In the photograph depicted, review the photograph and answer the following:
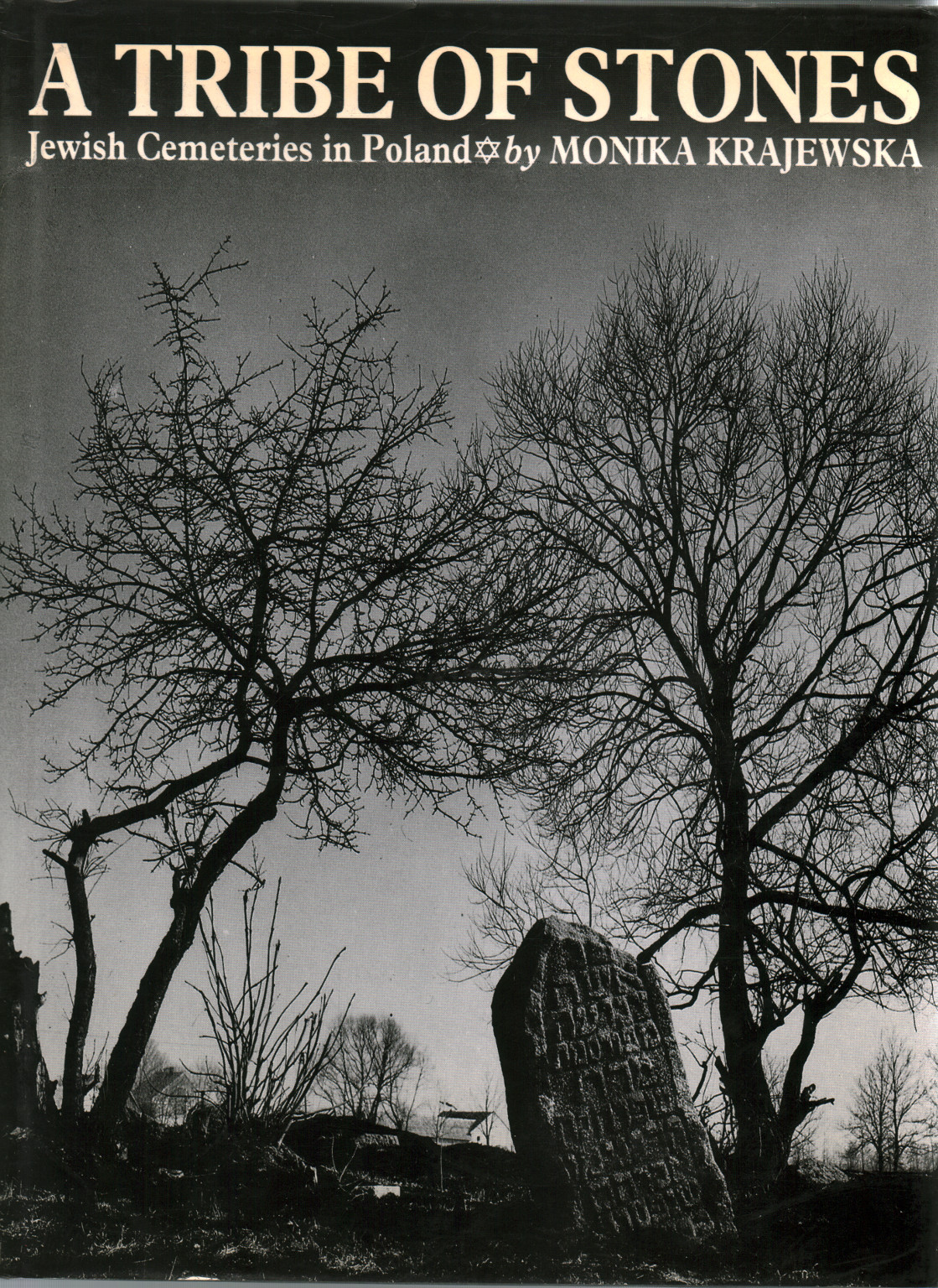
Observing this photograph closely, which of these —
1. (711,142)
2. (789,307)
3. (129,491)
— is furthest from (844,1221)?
(711,142)

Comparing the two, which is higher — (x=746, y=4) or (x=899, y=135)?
(x=746, y=4)

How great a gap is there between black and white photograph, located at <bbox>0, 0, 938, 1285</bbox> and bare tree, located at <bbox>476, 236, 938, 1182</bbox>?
0.02 meters

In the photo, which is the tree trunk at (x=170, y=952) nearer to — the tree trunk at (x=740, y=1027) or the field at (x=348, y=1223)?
the field at (x=348, y=1223)

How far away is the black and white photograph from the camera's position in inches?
151

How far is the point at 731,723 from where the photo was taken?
13.6ft

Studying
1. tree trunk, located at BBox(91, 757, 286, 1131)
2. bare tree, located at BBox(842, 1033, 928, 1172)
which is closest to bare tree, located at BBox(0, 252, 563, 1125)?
tree trunk, located at BBox(91, 757, 286, 1131)

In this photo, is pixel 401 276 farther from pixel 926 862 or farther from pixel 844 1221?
pixel 844 1221

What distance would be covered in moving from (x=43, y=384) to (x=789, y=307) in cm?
292

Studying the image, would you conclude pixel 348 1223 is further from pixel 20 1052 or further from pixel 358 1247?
pixel 20 1052

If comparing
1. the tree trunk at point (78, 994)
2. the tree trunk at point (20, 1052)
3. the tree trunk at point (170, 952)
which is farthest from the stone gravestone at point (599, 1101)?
the tree trunk at point (20, 1052)

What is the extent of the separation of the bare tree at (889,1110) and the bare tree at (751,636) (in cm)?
21

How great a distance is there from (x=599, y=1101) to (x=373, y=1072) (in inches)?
31.4

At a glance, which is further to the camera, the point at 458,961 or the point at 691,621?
the point at 691,621

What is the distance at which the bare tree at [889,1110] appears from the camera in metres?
3.79
